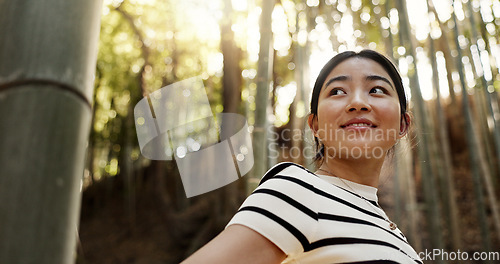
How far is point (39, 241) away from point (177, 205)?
7.13 meters

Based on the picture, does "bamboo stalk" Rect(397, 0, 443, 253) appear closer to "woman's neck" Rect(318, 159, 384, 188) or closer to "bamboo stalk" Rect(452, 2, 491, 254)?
"bamboo stalk" Rect(452, 2, 491, 254)

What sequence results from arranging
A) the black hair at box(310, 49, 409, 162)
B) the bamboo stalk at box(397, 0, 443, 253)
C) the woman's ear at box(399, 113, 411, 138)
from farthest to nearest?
the bamboo stalk at box(397, 0, 443, 253) < the woman's ear at box(399, 113, 411, 138) < the black hair at box(310, 49, 409, 162)

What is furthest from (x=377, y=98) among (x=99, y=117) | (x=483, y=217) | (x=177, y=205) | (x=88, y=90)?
(x=99, y=117)

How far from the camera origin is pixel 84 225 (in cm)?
805

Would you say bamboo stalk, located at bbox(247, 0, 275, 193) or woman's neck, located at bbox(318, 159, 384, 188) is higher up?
bamboo stalk, located at bbox(247, 0, 275, 193)

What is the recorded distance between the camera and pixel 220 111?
259 inches

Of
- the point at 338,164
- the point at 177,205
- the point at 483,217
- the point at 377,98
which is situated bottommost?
the point at 177,205

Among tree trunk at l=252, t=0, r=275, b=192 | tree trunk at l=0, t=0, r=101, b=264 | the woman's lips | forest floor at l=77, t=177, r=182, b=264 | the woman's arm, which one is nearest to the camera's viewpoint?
tree trunk at l=0, t=0, r=101, b=264

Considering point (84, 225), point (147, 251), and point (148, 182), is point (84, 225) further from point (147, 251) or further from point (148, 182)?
point (147, 251)

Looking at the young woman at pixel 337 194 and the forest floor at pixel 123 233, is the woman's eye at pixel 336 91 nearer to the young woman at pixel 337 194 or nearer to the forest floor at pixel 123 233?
the young woman at pixel 337 194

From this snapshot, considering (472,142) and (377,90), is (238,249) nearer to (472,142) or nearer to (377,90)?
(377,90)

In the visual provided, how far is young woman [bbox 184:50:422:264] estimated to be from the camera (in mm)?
549

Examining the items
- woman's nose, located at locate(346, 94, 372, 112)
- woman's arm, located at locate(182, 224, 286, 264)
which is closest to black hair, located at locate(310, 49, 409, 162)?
woman's nose, located at locate(346, 94, 372, 112)

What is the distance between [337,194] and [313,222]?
0.44 ft
